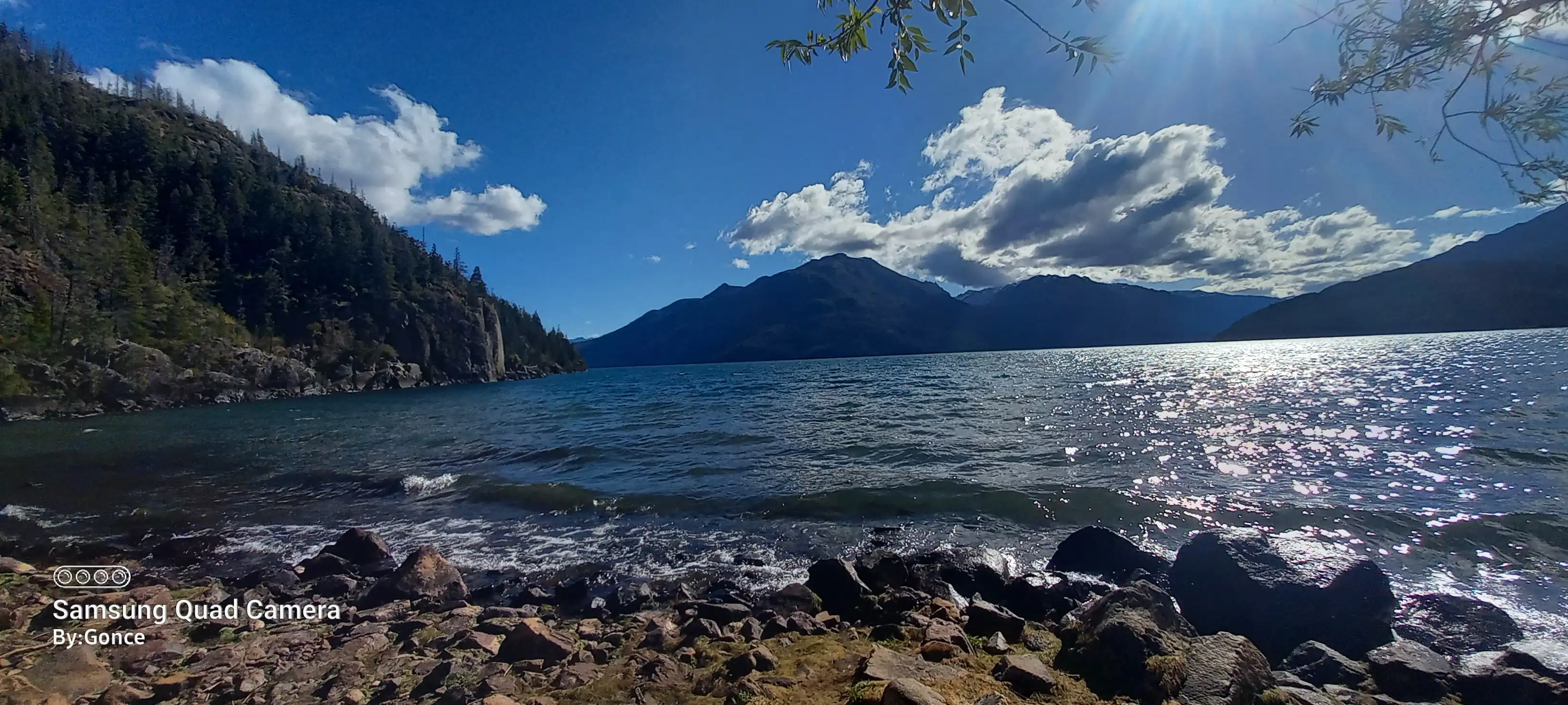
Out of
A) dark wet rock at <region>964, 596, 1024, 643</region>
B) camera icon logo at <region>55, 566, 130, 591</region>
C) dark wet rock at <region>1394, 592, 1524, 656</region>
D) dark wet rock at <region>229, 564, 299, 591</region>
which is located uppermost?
camera icon logo at <region>55, 566, 130, 591</region>

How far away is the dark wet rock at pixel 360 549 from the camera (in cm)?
1234

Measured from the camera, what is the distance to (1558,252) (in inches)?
6161

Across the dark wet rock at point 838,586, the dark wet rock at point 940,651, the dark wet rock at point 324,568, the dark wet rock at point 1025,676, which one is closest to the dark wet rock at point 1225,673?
the dark wet rock at point 1025,676

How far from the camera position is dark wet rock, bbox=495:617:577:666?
282 inches

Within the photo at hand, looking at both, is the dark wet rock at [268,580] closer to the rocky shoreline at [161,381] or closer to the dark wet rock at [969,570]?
the dark wet rock at [969,570]

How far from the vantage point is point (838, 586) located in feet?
32.7

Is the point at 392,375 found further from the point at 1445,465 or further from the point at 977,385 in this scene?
the point at 1445,465

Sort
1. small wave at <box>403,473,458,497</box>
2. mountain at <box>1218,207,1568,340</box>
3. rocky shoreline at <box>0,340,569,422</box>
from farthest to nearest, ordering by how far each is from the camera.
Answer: mountain at <box>1218,207,1568,340</box> → rocky shoreline at <box>0,340,569,422</box> → small wave at <box>403,473,458,497</box>

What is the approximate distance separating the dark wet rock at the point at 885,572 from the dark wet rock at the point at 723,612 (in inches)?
101

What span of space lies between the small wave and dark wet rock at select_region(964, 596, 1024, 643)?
19075 millimetres

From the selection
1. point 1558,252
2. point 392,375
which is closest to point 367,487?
point 392,375

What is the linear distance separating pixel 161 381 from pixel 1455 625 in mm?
104055

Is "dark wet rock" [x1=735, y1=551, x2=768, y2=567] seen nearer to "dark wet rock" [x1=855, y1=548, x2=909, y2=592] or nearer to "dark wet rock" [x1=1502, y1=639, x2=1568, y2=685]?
"dark wet rock" [x1=855, y1=548, x2=909, y2=592]

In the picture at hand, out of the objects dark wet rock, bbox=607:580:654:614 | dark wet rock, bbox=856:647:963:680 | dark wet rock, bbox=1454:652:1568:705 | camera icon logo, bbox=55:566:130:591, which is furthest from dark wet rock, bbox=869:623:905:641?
camera icon logo, bbox=55:566:130:591
